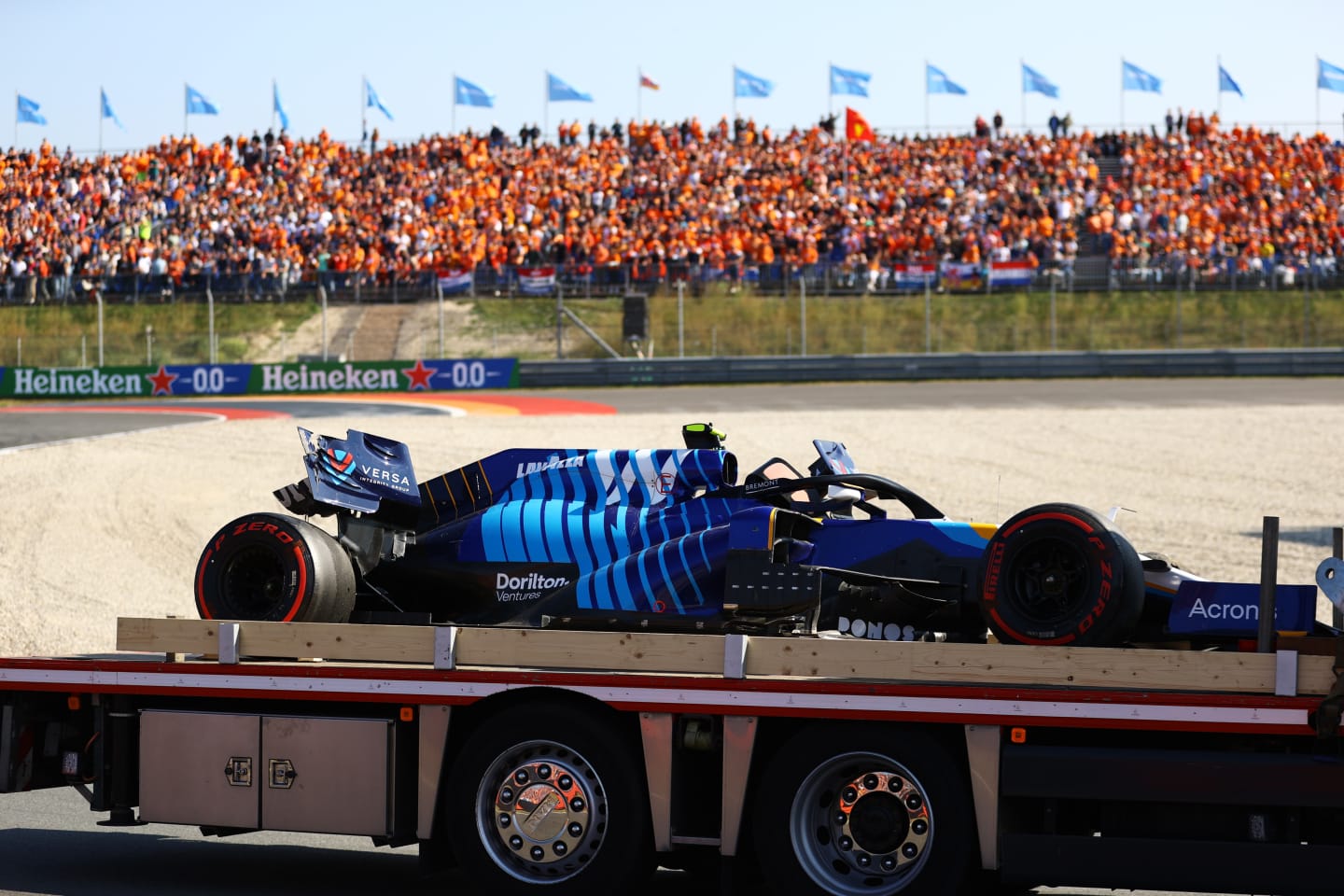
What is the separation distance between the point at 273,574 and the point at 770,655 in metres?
2.45

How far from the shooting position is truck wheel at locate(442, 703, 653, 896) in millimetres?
5957

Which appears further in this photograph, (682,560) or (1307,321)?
(1307,321)

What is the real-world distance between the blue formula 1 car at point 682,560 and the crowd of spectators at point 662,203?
29.0 meters

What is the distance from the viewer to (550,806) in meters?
6.09

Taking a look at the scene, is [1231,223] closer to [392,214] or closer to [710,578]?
[392,214]

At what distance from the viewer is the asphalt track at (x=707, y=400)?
91.4 feet

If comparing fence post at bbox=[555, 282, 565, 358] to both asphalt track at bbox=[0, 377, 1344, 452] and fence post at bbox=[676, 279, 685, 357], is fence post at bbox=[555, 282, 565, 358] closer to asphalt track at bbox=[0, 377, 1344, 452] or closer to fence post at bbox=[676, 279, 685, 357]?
asphalt track at bbox=[0, 377, 1344, 452]

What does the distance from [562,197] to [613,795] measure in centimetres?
3491

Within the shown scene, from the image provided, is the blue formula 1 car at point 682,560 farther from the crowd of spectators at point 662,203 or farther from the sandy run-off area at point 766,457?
the crowd of spectators at point 662,203

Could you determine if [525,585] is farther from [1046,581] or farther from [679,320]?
[679,320]

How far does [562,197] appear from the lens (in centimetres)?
4003

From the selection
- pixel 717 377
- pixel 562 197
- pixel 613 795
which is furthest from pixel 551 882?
pixel 562 197

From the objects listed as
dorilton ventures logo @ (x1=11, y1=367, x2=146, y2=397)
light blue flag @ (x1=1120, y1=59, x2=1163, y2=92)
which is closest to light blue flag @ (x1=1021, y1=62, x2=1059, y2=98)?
light blue flag @ (x1=1120, y1=59, x2=1163, y2=92)

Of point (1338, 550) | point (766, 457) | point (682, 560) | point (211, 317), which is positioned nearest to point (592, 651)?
point (682, 560)
